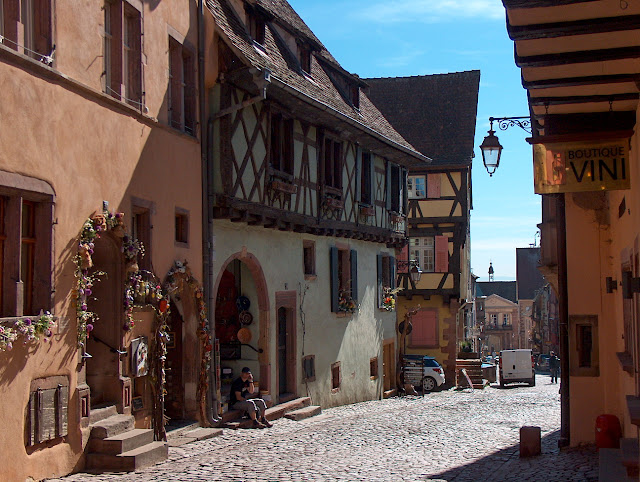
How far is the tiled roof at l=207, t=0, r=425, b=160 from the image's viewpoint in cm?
1623

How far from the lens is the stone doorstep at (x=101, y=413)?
11273 mm

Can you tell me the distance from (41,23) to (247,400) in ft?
26.6

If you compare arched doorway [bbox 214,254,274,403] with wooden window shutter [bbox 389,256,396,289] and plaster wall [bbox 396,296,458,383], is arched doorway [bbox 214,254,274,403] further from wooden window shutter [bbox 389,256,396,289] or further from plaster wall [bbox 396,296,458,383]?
plaster wall [bbox 396,296,458,383]

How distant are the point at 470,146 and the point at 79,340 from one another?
1102 inches

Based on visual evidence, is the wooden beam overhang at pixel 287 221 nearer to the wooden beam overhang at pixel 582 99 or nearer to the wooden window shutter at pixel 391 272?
the wooden window shutter at pixel 391 272

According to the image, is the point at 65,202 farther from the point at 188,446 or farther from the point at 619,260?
the point at 619,260

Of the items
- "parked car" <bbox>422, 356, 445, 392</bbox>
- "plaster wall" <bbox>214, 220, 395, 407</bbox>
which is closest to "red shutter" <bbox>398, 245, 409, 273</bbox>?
"parked car" <bbox>422, 356, 445, 392</bbox>

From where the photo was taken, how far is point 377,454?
1277 cm

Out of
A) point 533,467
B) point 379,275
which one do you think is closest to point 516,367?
point 379,275

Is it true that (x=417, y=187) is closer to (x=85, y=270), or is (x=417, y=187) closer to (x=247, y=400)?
(x=247, y=400)

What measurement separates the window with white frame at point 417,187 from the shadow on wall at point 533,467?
22987 millimetres

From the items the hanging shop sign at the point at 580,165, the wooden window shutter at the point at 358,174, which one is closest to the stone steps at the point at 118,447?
the hanging shop sign at the point at 580,165

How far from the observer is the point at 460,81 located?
1556 inches

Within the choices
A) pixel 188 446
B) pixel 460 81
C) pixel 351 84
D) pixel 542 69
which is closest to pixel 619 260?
pixel 542 69
